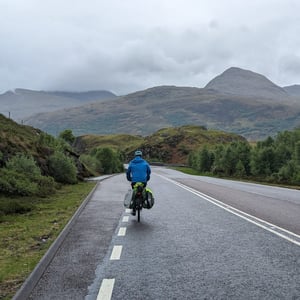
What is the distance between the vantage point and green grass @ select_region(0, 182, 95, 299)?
6500 mm

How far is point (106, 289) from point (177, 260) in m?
1.98

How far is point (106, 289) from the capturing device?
19.2 ft

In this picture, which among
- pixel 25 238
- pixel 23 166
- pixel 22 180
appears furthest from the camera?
pixel 23 166

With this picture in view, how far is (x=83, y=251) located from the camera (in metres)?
8.35

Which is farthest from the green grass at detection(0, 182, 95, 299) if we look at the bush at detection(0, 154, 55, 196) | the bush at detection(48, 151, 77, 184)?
the bush at detection(48, 151, 77, 184)

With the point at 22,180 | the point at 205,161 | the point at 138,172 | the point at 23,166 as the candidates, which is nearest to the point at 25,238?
the point at 138,172

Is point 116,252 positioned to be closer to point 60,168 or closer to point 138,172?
point 138,172

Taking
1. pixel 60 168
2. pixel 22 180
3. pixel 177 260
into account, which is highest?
pixel 60 168

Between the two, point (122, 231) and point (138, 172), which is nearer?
point (122, 231)

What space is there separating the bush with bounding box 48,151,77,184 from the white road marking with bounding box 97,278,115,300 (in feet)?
85.0

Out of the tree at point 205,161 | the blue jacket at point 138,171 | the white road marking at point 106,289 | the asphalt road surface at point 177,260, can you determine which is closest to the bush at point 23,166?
the asphalt road surface at point 177,260

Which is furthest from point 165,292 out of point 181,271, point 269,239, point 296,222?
point 296,222

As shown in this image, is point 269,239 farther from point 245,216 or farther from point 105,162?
point 105,162

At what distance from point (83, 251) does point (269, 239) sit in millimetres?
4111
